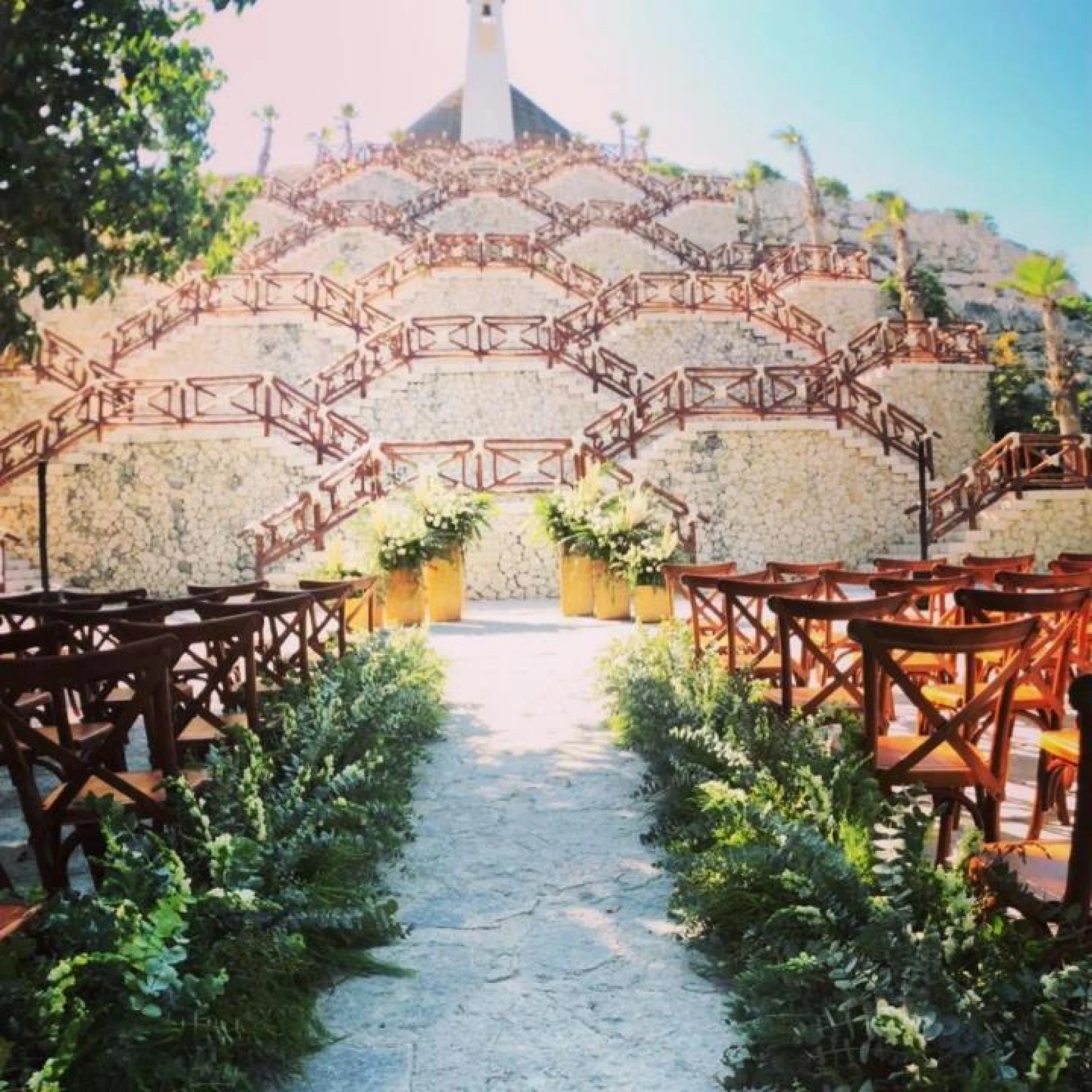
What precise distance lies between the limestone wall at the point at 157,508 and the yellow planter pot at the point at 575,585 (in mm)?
5790

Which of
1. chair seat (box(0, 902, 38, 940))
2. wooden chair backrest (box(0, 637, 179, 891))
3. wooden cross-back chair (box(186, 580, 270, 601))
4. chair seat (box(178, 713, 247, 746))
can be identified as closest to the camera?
chair seat (box(0, 902, 38, 940))

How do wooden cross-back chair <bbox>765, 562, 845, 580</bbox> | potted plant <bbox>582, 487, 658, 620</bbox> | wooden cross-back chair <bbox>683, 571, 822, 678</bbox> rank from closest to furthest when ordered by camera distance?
wooden cross-back chair <bbox>683, 571, 822, 678</bbox> < wooden cross-back chair <bbox>765, 562, 845, 580</bbox> < potted plant <bbox>582, 487, 658, 620</bbox>

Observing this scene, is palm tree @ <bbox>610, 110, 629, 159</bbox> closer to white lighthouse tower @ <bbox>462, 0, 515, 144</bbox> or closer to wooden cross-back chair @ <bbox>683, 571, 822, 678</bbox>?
white lighthouse tower @ <bbox>462, 0, 515, 144</bbox>

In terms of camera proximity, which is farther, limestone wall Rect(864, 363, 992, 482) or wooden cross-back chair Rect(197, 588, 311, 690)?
limestone wall Rect(864, 363, 992, 482)

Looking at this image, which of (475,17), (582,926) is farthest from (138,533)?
(475,17)

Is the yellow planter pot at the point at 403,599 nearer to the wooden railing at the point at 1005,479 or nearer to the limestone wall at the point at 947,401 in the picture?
the wooden railing at the point at 1005,479

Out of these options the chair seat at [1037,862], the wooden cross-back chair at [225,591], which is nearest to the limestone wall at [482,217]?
the wooden cross-back chair at [225,591]

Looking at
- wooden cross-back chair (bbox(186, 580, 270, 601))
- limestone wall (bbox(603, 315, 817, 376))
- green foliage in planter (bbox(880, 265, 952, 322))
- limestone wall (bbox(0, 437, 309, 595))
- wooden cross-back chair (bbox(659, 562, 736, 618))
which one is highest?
green foliage in planter (bbox(880, 265, 952, 322))

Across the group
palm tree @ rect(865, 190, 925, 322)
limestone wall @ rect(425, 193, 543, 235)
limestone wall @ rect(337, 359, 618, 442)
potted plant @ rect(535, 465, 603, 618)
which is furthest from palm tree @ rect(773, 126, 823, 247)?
potted plant @ rect(535, 465, 603, 618)

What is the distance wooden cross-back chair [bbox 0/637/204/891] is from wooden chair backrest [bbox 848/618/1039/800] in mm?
2165

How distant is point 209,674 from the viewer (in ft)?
13.7

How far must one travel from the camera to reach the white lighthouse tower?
161 ft

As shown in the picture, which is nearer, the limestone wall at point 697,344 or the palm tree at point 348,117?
the limestone wall at point 697,344

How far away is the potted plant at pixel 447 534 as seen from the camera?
11.0 metres
